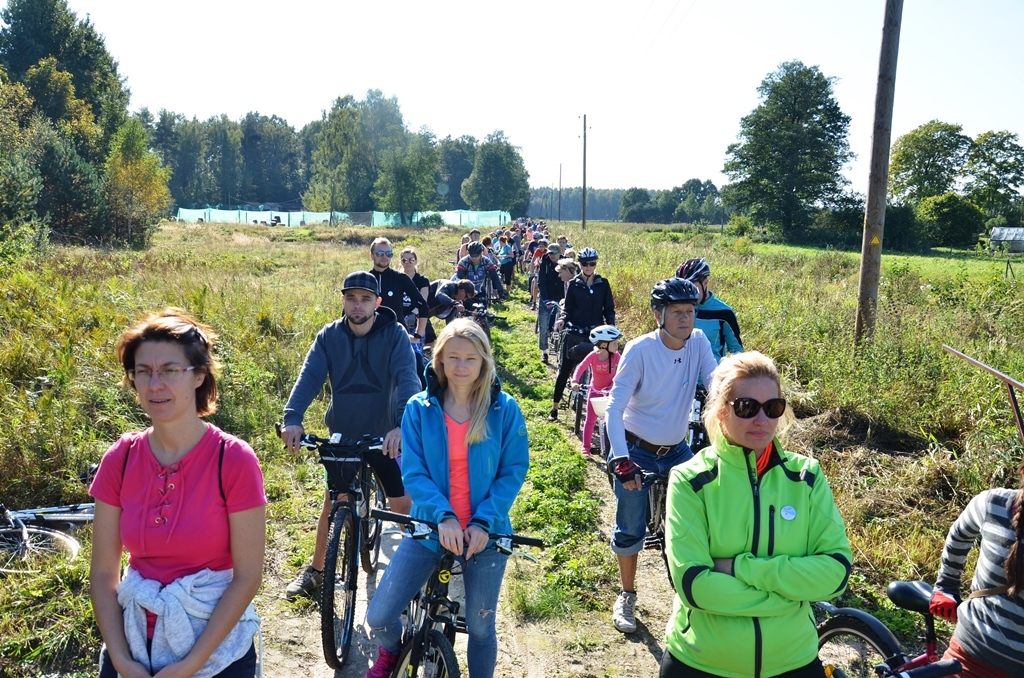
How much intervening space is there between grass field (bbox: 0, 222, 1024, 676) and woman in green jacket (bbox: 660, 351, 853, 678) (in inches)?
108

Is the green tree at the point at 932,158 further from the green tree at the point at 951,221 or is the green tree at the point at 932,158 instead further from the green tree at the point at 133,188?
the green tree at the point at 133,188

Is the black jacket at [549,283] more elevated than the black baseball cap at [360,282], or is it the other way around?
the black baseball cap at [360,282]

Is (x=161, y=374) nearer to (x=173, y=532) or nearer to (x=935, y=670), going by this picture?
(x=173, y=532)

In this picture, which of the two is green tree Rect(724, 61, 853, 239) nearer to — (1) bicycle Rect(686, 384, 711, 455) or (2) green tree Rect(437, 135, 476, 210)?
(1) bicycle Rect(686, 384, 711, 455)

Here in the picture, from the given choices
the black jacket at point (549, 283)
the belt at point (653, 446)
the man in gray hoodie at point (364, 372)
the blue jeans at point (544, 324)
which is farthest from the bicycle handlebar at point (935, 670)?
the blue jeans at point (544, 324)

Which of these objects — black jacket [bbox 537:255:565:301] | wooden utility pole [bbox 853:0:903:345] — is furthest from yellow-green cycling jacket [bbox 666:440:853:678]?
black jacket [bbox 537:255:565:301]

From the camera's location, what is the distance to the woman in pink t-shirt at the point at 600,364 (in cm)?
800

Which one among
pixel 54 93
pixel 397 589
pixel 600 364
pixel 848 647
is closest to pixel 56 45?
pixel 54 93

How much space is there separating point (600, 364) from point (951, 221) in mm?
54787

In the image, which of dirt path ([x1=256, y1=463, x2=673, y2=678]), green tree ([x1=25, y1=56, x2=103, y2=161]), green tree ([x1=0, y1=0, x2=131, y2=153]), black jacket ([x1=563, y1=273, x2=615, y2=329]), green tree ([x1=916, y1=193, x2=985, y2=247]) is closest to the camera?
dirt path ([x1=256, y1=463, x2=673, y2=678])

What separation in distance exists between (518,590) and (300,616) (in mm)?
1497

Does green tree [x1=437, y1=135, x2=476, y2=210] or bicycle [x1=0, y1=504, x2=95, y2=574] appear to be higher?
green tree [x1=437, y1=135, x2=476, y2=210]

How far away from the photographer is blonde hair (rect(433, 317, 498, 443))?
324 centimetres

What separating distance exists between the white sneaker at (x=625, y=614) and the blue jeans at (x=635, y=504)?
44 cm
